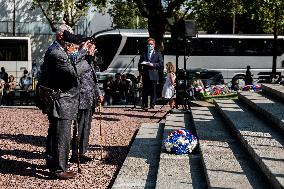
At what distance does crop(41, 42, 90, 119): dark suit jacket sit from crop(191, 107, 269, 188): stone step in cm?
187

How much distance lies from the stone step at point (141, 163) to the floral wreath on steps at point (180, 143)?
28 cm

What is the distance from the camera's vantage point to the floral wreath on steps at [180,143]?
8664 millimetres


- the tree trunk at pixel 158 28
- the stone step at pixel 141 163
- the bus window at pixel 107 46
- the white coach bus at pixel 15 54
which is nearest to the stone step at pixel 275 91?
the stone step at pixel 141 163

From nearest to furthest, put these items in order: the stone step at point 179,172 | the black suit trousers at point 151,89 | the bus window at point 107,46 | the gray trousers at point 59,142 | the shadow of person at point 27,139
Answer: the stone step at point 179,172 < the gray trousers at point 59,142 < the shadow of person at point 27,139 < the black suit trousers at point 151,89 < the bus window at point 107,46

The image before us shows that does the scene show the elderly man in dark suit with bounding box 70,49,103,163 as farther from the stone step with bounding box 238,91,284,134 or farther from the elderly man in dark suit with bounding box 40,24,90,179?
the stone step with bounding box 238,91,284,134

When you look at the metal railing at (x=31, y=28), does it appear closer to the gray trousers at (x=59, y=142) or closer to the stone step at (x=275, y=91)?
the stone step at (x=275, y=91)

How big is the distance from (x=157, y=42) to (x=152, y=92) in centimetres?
754

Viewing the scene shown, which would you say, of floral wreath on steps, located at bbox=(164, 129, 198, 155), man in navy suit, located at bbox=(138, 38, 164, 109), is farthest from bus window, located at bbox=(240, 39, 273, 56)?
floral wreath on steps, located at bbox=(164, 129, 198, 155)

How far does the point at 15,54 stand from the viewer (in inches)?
1357

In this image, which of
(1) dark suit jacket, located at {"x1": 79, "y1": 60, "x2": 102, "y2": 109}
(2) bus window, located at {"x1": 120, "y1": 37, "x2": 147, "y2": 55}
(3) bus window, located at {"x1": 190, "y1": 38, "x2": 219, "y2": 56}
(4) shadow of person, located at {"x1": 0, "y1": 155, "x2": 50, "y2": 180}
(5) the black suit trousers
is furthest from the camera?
(3) bus window, located at {"x1": 190, "y1": 38, "x2": 219, "y2": 56}

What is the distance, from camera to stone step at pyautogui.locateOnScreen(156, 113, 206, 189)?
22.9 feet

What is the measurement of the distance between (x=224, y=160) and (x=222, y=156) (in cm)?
24

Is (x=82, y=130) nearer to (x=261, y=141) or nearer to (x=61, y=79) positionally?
(x=61, y=79)

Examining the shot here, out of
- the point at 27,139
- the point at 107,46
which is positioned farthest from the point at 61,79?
the point at 107,46
